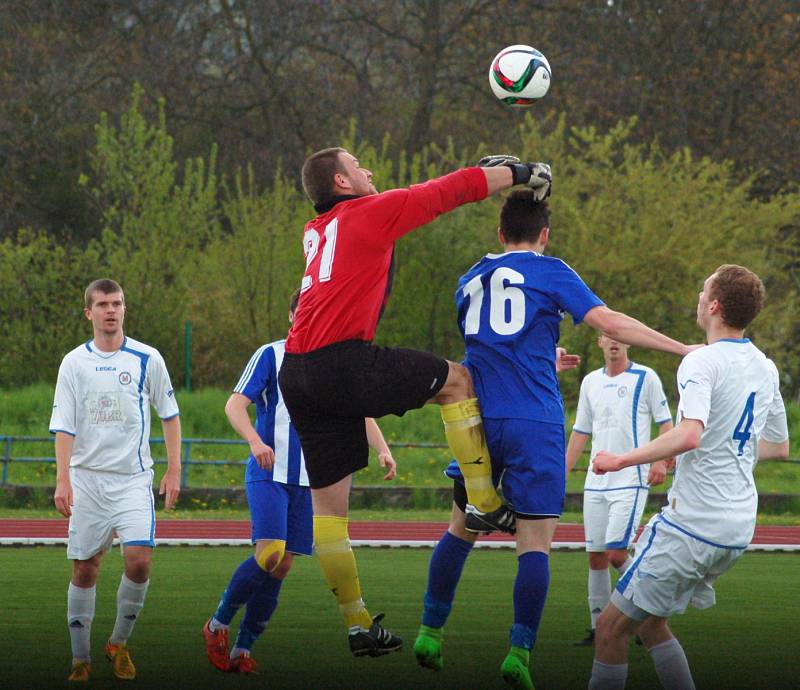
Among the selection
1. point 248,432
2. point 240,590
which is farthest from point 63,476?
point 240,590

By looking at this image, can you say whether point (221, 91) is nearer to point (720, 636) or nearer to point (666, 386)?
point (666, 386)

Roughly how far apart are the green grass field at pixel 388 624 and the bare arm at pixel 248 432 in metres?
1.08

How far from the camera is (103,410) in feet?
26.0

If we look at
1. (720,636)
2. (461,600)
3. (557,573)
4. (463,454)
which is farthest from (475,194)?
(557,573)

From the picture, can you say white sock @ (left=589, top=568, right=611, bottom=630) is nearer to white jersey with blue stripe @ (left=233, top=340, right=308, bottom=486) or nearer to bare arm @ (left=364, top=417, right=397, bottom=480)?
bare arm @ (left=364, top=417, right=397, bottom=480)

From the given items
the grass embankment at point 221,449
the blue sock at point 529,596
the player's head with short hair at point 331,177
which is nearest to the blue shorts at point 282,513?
the blue sock at point 529,596

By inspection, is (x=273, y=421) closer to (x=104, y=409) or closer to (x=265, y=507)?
(x=265, y=507)

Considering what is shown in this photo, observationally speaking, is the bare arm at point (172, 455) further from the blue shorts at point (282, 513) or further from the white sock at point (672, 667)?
the white sock at point (672, 667)

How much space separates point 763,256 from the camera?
28422 mm

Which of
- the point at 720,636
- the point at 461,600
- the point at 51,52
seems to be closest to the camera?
the point at 720,636

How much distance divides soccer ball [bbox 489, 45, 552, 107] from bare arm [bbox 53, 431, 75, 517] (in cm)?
291

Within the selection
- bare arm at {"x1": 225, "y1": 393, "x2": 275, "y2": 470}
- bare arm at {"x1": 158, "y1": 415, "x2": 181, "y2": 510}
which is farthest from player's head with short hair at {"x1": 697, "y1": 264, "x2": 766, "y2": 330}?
bare arm at {"x1": 158, "y1": 415, "x2": 181, "y2": 510}

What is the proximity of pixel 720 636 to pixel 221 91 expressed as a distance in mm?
27931

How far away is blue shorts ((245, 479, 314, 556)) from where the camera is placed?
7969mm
